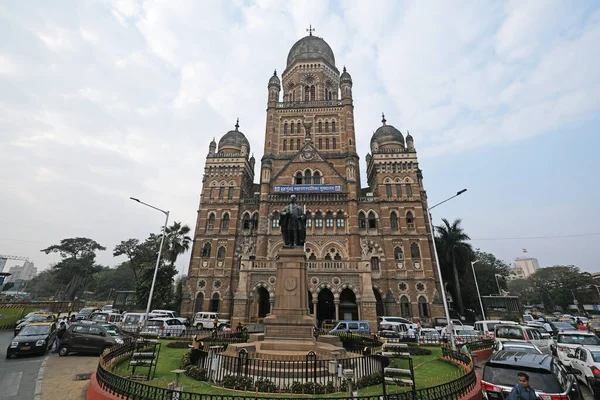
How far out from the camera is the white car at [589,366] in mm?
8746

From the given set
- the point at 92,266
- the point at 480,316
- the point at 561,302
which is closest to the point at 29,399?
the point at 480,316

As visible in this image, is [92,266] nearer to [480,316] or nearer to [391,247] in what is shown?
[391,247]

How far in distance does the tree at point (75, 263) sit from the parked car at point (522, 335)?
226ft

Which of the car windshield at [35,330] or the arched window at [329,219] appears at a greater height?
the arched window at [329,219]

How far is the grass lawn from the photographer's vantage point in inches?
310

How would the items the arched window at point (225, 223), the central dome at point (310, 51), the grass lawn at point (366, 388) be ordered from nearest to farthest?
1. the grass lawn at point (366, 388)
2. the arched window at point (225, 223)
3. the central dome at point (310, 51)

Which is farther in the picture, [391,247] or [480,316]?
[480,316]

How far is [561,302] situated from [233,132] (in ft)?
227

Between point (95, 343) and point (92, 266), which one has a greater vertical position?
point (92, 266)

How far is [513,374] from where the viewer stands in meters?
6.67

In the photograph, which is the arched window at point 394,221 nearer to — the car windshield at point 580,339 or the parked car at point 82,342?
the car windshield at point 580,339

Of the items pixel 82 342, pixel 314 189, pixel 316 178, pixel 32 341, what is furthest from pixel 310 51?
pixel 32 341

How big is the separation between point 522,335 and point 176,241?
32708 millimetres

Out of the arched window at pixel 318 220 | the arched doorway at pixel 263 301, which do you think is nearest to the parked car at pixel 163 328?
the arched doorway at pixel 263 301
